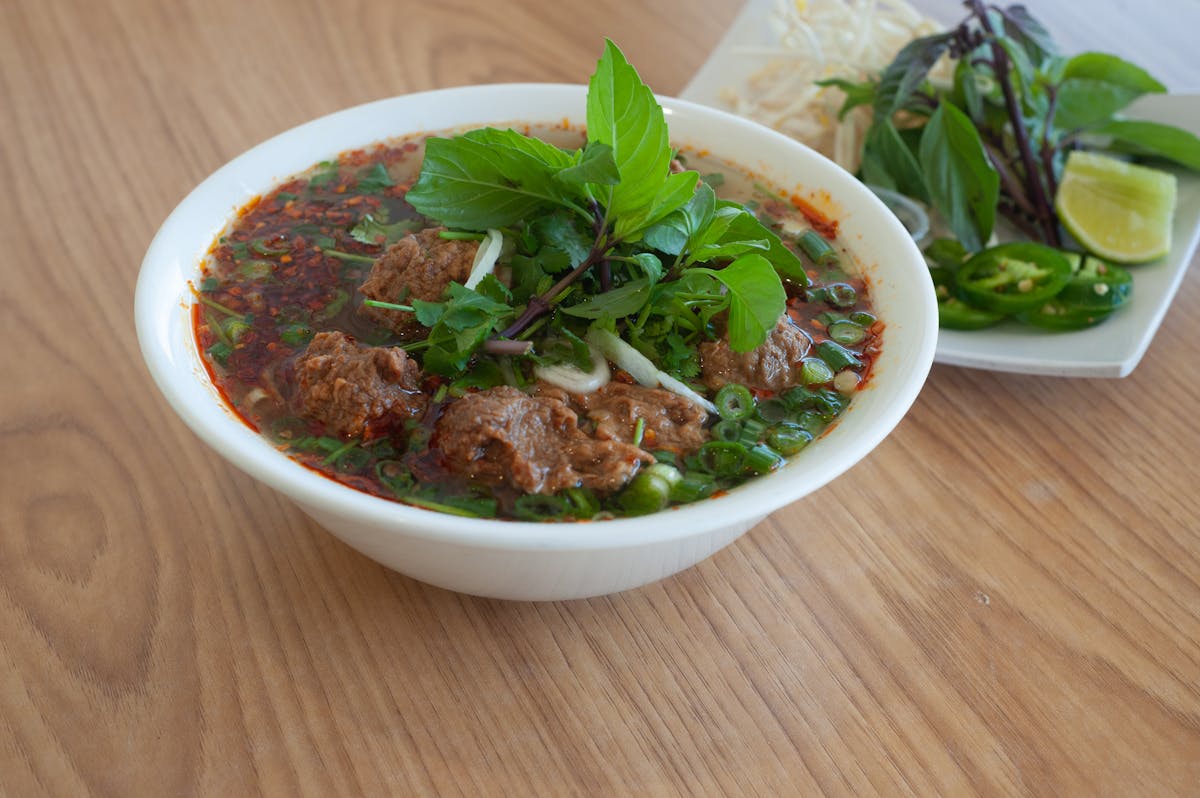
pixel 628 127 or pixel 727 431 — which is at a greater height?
pixel 628 127

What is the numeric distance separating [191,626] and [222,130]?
2082 millimetres

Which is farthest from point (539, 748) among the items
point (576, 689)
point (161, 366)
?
point (161, 366)

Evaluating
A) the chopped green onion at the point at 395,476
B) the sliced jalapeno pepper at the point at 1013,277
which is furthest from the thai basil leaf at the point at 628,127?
the sliced jalapeno pepper at the point at 1013,277

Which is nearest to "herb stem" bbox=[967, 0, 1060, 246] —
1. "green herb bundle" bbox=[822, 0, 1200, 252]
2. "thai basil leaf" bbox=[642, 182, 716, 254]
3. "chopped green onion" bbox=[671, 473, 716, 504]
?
"green herb bundle" bbox=[822, 0, 1200, 252]

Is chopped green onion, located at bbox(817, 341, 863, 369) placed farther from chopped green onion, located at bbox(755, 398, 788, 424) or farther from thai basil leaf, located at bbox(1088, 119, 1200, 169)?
thai basil leaf, located at bbox(1088, 119, 1200, 169)

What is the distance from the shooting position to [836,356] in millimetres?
2363

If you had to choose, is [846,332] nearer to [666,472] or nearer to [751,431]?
[751,431]

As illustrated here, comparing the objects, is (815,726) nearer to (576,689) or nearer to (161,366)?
(576,689)

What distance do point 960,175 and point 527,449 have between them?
2032 mm

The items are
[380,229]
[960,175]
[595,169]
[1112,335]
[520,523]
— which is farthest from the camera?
[960,175]

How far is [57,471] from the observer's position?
255 centimetres

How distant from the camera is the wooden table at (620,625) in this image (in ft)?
6.66

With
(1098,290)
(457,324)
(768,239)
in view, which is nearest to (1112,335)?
(1098,290)

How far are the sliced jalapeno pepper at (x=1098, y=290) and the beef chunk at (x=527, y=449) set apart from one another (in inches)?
68.6
